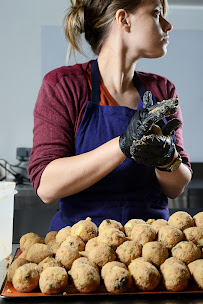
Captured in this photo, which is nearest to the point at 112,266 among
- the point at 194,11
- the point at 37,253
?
the point at 37,253

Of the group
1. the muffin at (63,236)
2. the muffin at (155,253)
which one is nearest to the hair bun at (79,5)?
the muffin at (63,236)

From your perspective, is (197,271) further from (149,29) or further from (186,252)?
(149,29)

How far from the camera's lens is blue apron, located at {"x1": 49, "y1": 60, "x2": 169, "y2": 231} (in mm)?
1348

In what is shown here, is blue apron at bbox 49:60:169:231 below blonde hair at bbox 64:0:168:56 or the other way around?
below

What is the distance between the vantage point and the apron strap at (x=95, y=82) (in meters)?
1.40

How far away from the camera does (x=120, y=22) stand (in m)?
1.35

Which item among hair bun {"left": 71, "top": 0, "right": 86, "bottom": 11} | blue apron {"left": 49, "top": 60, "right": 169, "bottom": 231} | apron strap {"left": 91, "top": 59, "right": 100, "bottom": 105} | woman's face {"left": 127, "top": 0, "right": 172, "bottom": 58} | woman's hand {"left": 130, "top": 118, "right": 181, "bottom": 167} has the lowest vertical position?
blue apron {"left": 49, "top": 60, "right": 169, "bottom": 231}

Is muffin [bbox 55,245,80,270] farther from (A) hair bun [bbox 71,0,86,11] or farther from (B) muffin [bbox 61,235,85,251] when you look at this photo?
(A) hair bun [bbox 71,0,86,11]

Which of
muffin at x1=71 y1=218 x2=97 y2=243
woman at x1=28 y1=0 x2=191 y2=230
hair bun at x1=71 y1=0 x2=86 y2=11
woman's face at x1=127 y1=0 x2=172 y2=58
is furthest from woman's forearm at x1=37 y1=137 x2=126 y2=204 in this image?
hair bun at x1=71 y1=0 x2=86 y2=11

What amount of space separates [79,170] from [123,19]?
1.72 ft

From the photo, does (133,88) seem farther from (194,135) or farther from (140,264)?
(194,135)

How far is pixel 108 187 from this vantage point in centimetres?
136

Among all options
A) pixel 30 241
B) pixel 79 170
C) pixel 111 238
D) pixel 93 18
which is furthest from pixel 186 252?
pixel 93 18

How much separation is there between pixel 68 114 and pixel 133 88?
303 millimetres
